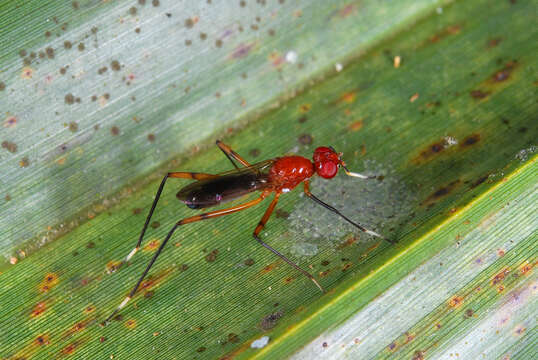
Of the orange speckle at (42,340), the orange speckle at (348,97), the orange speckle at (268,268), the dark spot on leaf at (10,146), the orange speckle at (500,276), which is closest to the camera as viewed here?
the orange speckle at (500,276)

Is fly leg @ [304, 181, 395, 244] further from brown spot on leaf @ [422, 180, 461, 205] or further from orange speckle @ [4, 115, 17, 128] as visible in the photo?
orange speckle @ [4, 115, 17, 128]

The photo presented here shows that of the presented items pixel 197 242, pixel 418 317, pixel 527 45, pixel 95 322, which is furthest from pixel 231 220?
pixel 527 45

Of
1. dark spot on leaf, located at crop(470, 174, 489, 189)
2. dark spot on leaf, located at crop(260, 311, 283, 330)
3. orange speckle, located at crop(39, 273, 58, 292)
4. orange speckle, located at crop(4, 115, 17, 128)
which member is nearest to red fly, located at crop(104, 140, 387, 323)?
dark spot on leaf, located at crop(260, 311, 283, 330)

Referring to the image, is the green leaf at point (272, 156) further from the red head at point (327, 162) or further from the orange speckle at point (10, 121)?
the red head at point (327, 162)

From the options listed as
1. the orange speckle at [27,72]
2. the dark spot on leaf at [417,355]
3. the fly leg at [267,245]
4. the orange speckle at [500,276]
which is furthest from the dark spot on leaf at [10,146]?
the orange speckle at [500,276]

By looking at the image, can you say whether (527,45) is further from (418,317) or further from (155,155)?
(155,155)

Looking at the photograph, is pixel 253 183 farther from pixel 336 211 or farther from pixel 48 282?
pixel 48 282
